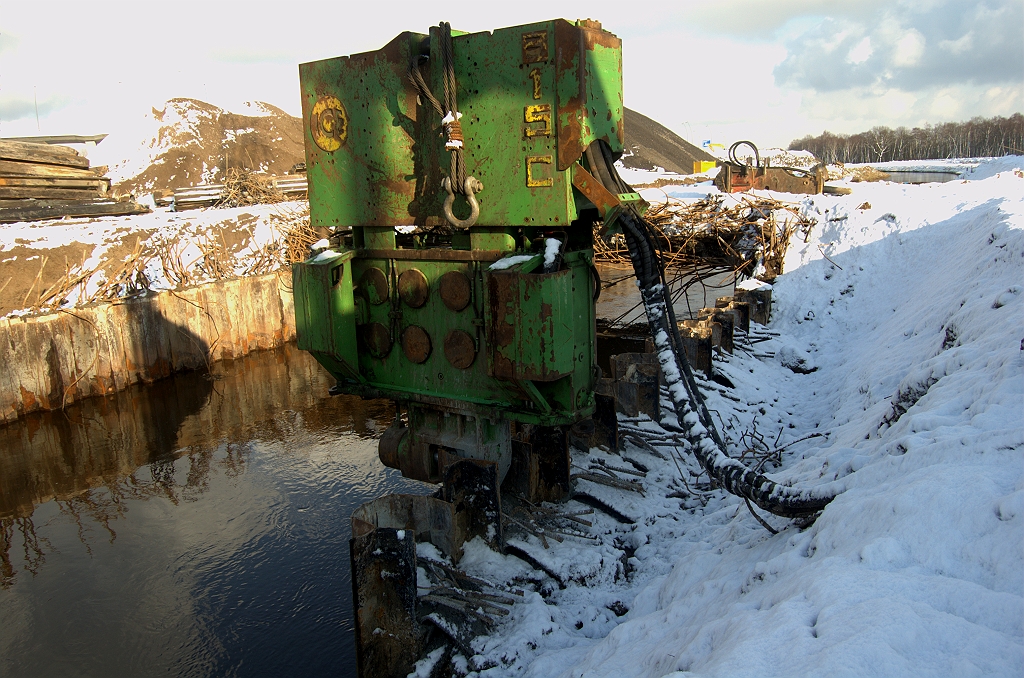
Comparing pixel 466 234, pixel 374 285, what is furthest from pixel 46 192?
pixel 466 234

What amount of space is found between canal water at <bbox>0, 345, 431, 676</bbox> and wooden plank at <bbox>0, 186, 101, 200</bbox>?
7044 millimetres

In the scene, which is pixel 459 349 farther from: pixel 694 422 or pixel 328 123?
pixel 328 123

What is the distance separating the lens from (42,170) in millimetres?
16453

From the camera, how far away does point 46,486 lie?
9273 mm

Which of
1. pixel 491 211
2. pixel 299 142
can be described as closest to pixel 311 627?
pixel 491 211

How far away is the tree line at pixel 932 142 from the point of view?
2156 inches

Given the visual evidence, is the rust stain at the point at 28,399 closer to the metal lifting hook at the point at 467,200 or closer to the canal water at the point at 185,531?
the canal water at the point at 185,531

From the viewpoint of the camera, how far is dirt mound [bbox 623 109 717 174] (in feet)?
127

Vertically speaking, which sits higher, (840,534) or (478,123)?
(478,123)

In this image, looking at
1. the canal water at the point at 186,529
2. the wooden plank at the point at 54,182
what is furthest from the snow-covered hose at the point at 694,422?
the wooden plank at the point at 54,182

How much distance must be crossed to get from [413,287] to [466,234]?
69 cm

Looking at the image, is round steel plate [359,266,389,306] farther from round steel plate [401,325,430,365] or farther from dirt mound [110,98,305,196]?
dirt mound [110,98,305,196]

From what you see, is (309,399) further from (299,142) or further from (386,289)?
(299,142)

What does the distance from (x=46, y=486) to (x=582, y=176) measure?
838cm
